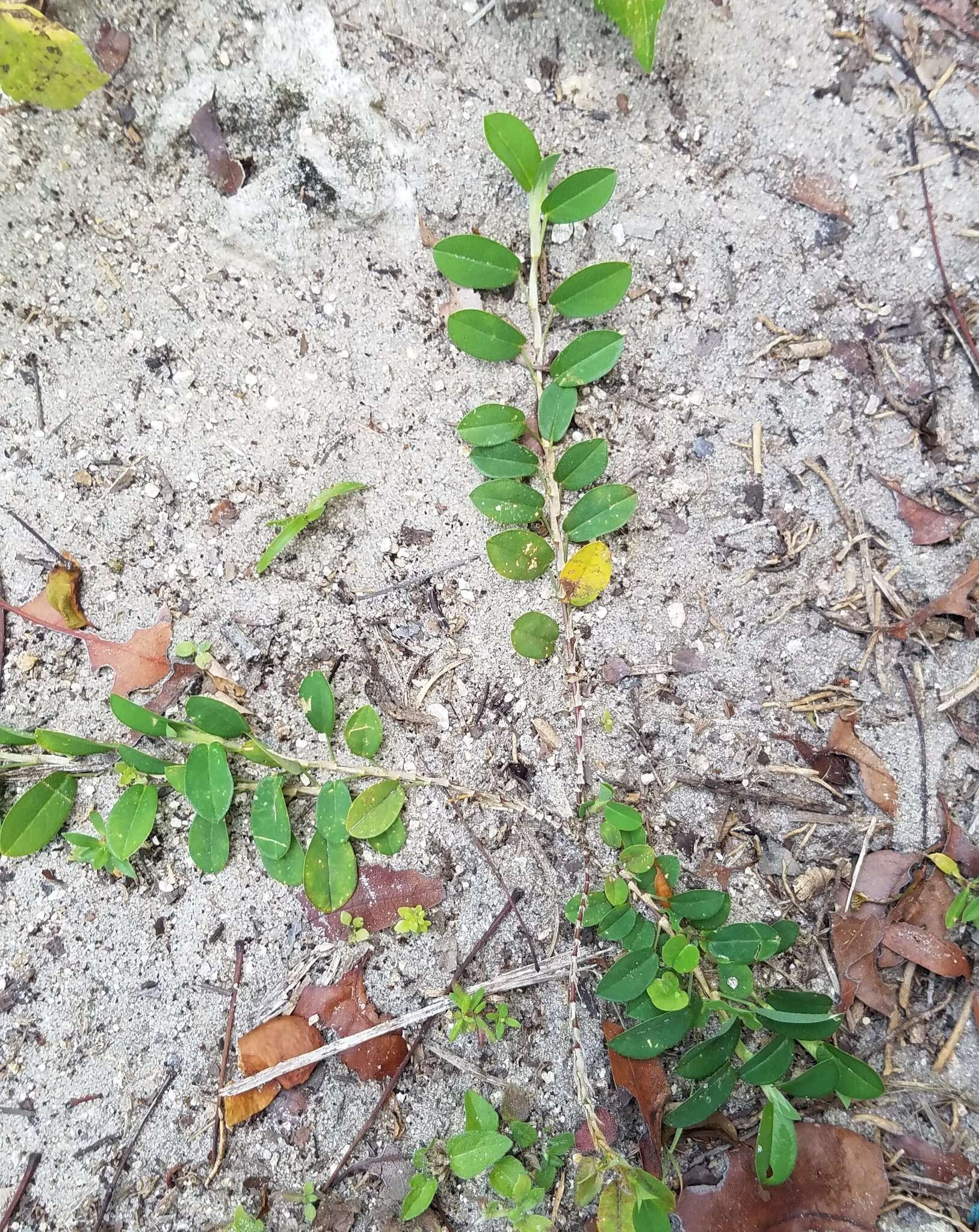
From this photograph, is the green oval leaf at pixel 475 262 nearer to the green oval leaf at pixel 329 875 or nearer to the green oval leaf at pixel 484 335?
the green oval leaf at pixel 484 335

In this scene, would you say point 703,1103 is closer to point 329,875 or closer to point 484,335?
point 329,875

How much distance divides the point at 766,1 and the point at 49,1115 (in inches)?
101

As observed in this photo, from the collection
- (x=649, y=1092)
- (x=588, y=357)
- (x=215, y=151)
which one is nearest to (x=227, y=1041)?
(x=649, y=1092)

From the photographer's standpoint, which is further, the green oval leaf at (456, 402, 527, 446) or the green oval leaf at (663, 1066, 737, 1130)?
the green oval leaf at (456, 402, 527, 446)

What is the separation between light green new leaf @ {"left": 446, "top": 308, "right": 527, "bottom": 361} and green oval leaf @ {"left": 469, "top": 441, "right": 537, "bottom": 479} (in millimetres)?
178

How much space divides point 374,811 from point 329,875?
15cm

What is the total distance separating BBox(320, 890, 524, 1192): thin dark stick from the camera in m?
A: 1.46

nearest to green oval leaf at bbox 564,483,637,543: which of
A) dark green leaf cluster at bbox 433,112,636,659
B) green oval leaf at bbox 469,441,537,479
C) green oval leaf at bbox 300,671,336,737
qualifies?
dark green leaf cluster at bbox 433,112,636,659

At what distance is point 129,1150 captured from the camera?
4.85 ft

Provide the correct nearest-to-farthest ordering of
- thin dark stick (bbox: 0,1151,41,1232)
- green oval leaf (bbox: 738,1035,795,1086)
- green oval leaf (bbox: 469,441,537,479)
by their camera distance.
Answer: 1. green oval leaf (bbox: 738,1035,795,1086)
2. thin dark stick (bbox: 0,1151,41,1232)
3. green oval leaf (bbox: 469,441,537,479)

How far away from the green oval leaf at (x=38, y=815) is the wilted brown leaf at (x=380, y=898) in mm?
505

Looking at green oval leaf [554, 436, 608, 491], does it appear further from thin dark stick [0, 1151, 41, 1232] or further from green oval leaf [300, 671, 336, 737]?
thin dark stick [0, 1151, 41, 1232]

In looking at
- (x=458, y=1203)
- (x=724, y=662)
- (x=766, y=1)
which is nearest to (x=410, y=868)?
(x=458, y=1203)

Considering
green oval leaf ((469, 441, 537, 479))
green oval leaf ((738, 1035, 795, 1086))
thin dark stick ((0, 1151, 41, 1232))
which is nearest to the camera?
green oval leaf ((738, 1035, 795, 1086))
